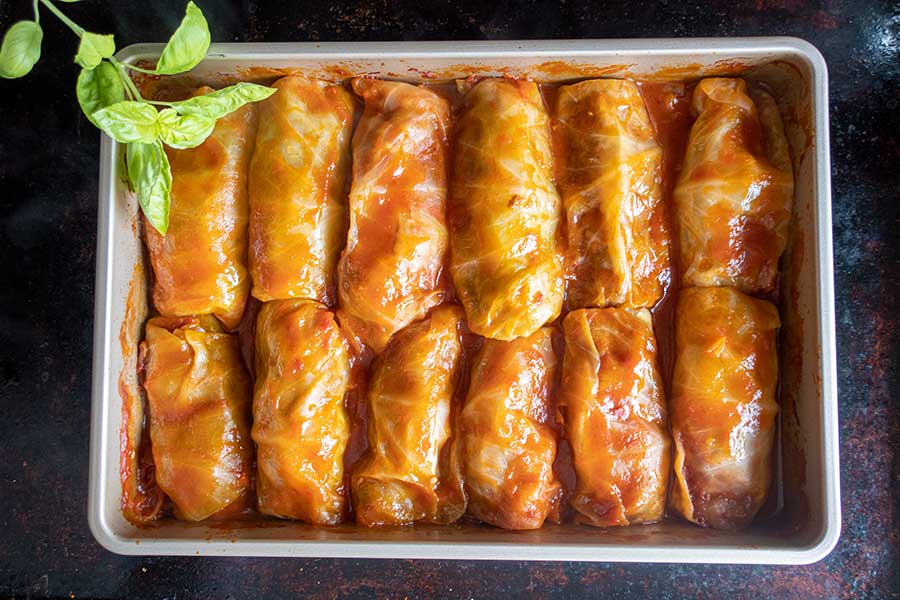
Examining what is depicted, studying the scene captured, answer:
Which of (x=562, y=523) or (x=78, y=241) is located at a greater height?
(x=78, y=241)

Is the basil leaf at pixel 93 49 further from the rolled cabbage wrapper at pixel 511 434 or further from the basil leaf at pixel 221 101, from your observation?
the rolled cabbage wrapper at pixel 511 434

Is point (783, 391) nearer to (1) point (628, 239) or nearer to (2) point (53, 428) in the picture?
(1) point (628, 239)

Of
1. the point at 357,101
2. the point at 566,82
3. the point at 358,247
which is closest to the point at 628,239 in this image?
the point at 566,82

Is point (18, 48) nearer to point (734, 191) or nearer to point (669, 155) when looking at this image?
point (669, 155)

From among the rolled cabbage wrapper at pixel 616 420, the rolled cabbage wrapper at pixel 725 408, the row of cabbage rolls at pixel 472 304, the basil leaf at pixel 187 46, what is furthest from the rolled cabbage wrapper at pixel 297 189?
the rolled cabbage wrapper at pixel 725 408

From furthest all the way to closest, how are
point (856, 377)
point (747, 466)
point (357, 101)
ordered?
point (856, 377)
point (357, 101)
point (747, 466)

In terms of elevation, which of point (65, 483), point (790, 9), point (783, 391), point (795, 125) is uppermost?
point (790, 9)
